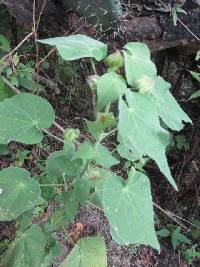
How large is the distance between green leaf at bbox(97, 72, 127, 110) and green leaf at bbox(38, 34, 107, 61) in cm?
6

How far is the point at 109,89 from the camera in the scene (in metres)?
0.92

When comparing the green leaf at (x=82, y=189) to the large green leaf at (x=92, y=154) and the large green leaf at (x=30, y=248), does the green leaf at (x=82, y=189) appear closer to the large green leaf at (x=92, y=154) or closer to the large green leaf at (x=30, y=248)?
the large green leaf at (x=92, y=154)

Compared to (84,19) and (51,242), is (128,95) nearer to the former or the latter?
(51,242)

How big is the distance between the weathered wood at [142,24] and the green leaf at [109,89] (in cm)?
108

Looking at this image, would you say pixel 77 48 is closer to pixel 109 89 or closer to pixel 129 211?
pixel 109 89

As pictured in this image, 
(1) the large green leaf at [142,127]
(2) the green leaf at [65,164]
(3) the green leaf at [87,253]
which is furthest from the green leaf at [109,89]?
(3) the green leaf at [87,253]

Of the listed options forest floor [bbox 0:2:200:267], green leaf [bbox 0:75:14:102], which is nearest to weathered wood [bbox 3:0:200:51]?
forest floor [bbox 0:2:200:267]

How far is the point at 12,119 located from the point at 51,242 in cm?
42

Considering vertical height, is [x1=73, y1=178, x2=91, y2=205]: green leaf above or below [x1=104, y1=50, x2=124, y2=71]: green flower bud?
below

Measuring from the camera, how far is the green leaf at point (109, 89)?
916mm

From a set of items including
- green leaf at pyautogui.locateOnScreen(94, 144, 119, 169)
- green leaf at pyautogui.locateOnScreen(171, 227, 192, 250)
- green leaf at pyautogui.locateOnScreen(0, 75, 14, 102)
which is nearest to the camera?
green leaf at pyautogui.locateOnScreen(94, 144, 119, 169)

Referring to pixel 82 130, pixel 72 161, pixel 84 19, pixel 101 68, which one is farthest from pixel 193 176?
pixel 72 161

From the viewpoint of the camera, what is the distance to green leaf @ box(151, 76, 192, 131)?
102cm

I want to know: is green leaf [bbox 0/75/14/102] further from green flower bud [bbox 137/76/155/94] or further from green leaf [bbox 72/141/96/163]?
green flower bud [bbox 137/76/155/94]
